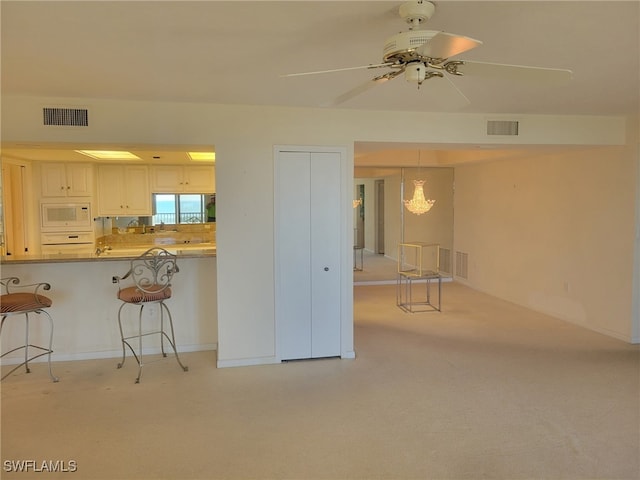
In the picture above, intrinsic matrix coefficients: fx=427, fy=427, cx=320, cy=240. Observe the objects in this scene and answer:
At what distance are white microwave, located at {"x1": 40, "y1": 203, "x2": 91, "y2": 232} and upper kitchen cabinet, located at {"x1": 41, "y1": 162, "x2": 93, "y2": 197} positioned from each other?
15 cm

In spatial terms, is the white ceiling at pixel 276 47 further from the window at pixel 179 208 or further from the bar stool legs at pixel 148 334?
the window at pixel 179 208

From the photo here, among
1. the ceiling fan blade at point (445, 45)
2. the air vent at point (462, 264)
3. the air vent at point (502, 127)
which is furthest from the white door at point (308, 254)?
the air vent at point (462, 264)

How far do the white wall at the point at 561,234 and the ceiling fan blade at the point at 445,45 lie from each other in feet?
13.1

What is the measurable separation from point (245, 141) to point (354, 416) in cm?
252

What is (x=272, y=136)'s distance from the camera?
3.98 metres

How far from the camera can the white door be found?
4.06 meters

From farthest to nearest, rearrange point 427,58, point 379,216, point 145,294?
point 379,216 → point 145,294 → point 427,58

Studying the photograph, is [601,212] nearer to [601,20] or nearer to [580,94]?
[580,94]

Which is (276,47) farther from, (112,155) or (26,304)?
(112,155)

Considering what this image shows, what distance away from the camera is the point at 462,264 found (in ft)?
26.6

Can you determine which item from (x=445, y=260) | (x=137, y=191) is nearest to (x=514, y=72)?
(x=137, y=191)

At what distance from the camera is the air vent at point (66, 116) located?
3.60 metres

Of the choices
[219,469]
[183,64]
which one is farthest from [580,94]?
[219,469]

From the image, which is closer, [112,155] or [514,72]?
[514,72]
